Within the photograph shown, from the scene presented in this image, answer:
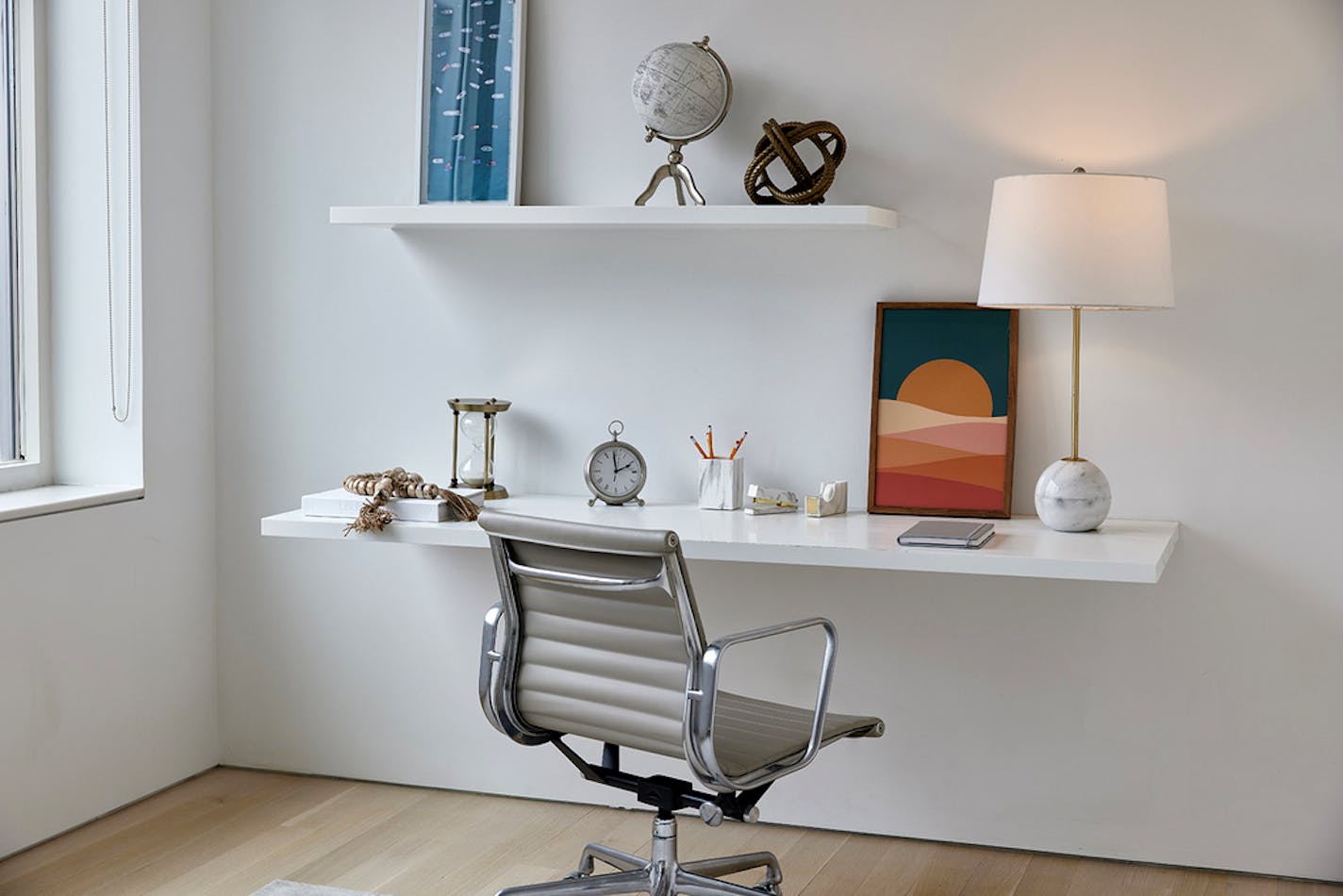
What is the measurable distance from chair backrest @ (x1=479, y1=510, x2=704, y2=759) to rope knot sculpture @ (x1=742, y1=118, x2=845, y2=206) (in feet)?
3.53

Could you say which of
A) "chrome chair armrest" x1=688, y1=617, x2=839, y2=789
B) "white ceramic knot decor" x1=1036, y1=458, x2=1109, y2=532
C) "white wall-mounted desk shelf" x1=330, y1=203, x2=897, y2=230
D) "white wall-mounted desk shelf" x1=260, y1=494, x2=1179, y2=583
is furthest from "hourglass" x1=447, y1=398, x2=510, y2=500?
"white ceramic knot decor" x1=1036, y1=458, x2=1109, y2=532

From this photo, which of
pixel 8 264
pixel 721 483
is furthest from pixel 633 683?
pixel 8 264

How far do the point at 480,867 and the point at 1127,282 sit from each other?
6.02 ft

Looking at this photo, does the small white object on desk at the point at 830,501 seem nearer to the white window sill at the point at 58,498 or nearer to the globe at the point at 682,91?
the globe at the point at 682,91

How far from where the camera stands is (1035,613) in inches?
125

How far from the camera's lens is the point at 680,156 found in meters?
3.23

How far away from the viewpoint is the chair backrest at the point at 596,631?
234cm

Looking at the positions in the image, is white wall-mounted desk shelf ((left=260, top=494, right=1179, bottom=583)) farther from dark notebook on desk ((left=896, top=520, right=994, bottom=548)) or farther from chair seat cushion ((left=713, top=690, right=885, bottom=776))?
chair seat cushion ((left=713, top=690, right=885, bottom=776))

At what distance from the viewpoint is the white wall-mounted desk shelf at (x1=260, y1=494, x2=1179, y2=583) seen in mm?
2615

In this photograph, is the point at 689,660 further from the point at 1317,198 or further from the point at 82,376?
the point at 82,376

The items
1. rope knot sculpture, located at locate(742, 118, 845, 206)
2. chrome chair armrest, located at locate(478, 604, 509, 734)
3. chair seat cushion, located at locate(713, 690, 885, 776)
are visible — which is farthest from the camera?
rope knot sculpture, located at locate(742, 118, 845, 206)

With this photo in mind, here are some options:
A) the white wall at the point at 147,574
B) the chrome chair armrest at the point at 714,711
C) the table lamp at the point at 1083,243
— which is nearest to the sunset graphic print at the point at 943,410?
the table lamp at the point at 1083,243

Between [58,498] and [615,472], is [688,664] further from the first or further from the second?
[58,498]

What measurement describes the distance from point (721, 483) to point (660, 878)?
3.13 feet
